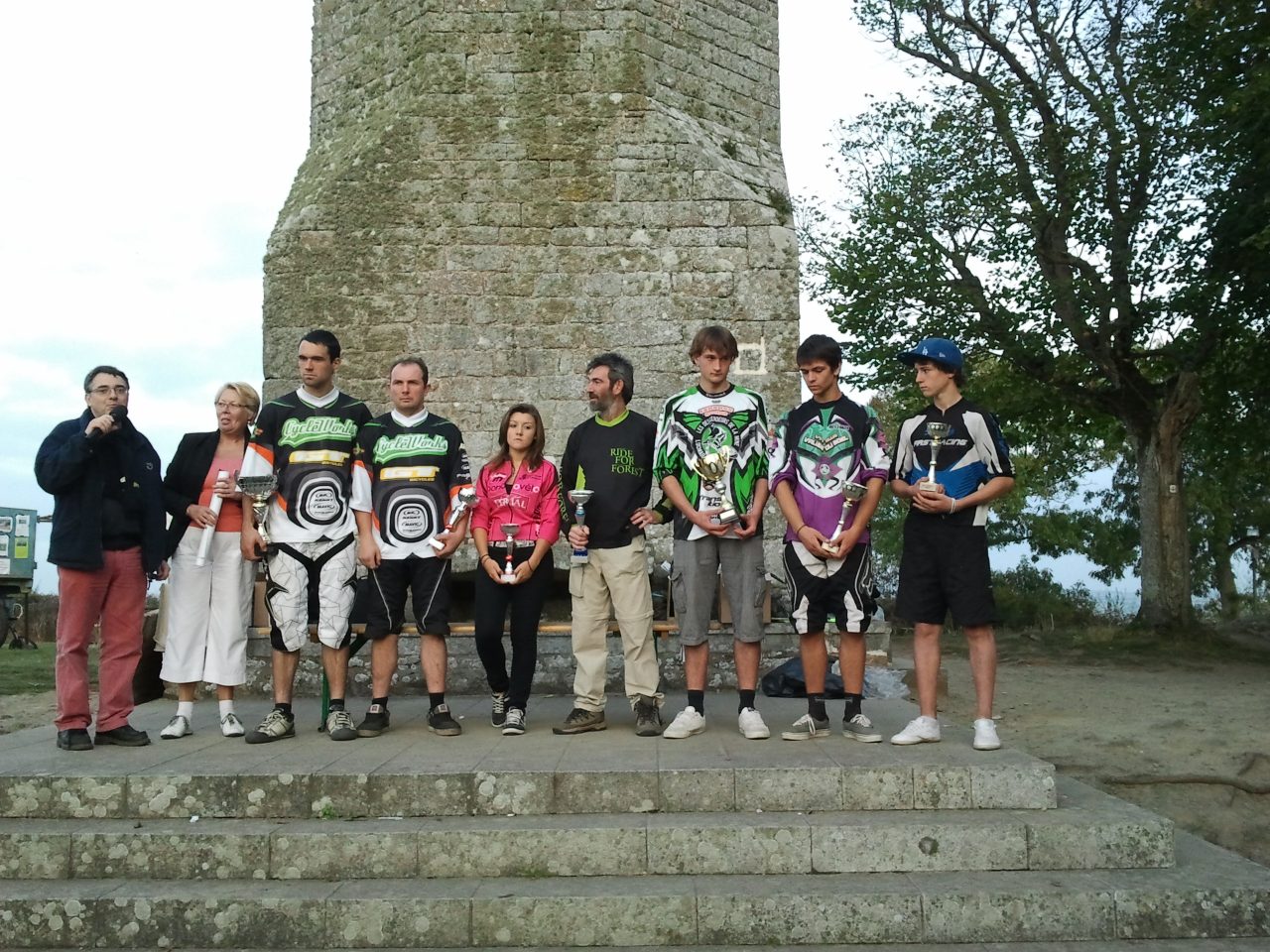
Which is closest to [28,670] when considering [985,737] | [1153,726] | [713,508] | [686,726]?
[686,726]

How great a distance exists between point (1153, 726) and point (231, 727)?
681 cm

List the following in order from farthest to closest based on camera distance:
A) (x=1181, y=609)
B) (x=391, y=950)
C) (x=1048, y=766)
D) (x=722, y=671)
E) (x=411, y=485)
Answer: (x=1181, y=609), (x=722, y=671), (x=411, y=485), (x=1048, y=766), (x=391, y=950)

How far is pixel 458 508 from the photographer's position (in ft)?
16.8

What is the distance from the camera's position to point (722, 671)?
7.07 metres

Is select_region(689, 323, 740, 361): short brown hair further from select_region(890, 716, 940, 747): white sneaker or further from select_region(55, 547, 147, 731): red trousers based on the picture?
select_region(55, 547, 147, 731): red trousers

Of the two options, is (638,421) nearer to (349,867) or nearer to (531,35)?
(349,867)

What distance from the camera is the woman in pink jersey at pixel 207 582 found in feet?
17.1

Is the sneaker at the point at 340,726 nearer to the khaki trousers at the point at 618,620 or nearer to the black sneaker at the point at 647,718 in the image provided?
the khaki trousers at the point at 618,620

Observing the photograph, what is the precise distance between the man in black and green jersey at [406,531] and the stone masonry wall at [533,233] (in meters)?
2.68

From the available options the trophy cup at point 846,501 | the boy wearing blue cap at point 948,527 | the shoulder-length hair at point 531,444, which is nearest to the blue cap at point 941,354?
the boy wearing blue cap at point 948,527

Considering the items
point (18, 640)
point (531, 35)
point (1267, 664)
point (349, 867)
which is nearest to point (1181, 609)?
point (1267, 664)

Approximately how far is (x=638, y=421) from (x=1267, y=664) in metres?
11.7

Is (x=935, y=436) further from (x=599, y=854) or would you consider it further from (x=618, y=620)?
(x=599, y=854)

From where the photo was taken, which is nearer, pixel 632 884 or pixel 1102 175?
pixel 632 884
